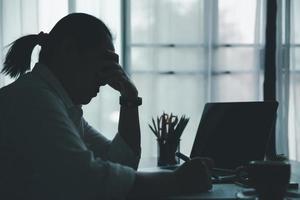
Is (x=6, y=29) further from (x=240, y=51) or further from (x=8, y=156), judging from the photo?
(x=8, y=156)

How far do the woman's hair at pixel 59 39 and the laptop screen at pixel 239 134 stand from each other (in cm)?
46

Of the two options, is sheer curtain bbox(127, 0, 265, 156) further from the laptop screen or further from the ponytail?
the ponytail

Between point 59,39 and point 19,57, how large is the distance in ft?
0.54

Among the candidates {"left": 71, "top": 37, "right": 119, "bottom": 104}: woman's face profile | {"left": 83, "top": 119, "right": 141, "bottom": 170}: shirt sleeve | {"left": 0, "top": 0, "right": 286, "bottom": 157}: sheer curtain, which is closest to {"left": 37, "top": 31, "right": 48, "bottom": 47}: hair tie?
{"left": 71, "top": 37, "right": 119, "bottom": 104}: woman's face profile

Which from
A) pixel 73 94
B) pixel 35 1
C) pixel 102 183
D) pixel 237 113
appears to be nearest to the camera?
pixel 102 183

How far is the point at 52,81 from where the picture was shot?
1.20 metres

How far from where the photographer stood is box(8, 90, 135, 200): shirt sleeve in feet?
3.13

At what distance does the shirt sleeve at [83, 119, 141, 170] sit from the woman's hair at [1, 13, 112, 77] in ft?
1.24

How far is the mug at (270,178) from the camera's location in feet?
3.14

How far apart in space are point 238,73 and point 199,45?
0.33 meters

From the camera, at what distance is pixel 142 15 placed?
3.15 meters

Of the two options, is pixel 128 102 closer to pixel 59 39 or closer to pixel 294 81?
pixel 59 39

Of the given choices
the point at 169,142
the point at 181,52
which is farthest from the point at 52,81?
the point at 181,52

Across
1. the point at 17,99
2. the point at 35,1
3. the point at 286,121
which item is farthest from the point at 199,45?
the point at 17,99
